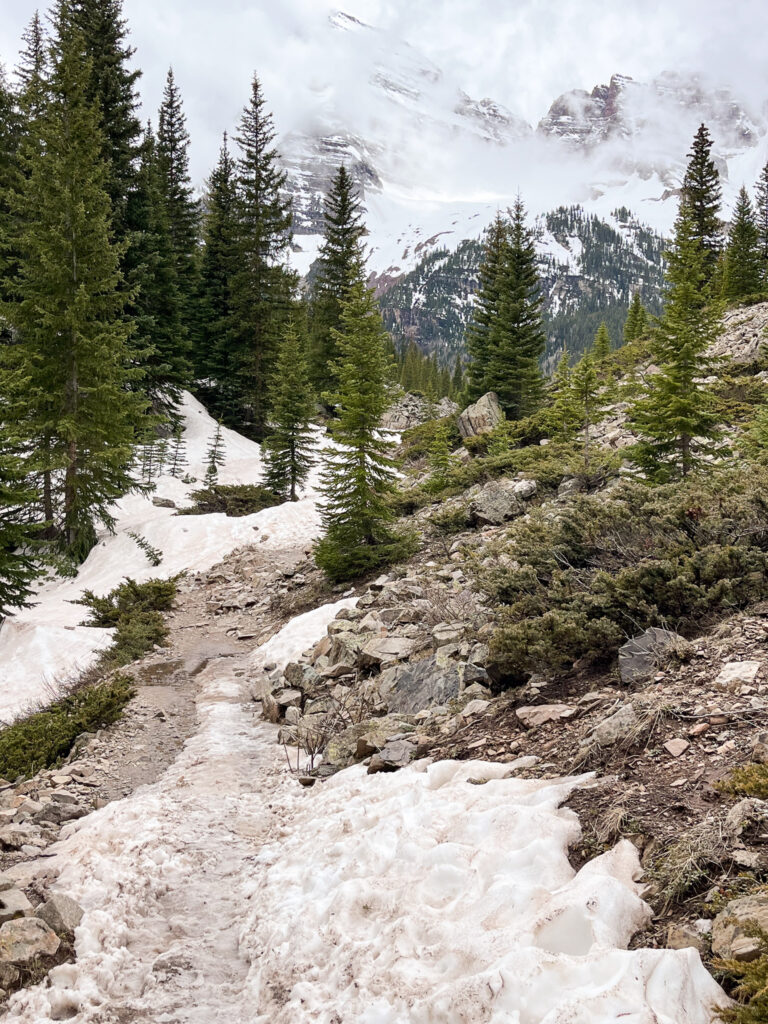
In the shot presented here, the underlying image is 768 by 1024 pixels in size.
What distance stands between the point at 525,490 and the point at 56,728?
40.2 feet

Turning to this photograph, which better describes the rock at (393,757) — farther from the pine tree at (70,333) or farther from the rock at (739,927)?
the pine tree at (70,333)

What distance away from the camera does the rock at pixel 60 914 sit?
4.46 meters

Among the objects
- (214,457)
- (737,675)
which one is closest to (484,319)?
(214,457)

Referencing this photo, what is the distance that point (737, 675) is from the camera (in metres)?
4.89

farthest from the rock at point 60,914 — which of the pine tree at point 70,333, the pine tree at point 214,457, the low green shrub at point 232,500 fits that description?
the pine tree at point 214,457

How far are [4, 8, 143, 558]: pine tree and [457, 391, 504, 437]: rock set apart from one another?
49.0 ft

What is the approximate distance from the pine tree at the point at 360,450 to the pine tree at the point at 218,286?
21.5m

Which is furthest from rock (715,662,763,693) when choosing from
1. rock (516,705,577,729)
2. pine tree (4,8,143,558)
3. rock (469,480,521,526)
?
pine tree (4,8,143,558)

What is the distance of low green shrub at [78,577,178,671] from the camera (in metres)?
13.1

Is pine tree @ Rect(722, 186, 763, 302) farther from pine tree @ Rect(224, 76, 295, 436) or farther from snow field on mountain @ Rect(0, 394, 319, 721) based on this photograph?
snow field on mountain @ Rect(0, 394, 319, 721)

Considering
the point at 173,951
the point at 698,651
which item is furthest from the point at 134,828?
the point at 698,651

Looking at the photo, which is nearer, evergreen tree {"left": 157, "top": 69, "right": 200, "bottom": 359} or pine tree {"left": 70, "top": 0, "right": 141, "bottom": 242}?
pine tree {"left": 70, "top": 0, "right": 141, "bottom": 242}

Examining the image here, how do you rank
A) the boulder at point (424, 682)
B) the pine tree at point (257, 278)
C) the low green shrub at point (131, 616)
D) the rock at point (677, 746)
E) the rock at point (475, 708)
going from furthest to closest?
the pine tree at point (257, 278) → the low green shrub at point (131, 616) → the boulder at point (424, 682) → the rock at point (475, 708) → the rock at point (677, 746)

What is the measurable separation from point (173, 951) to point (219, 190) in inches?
1669
